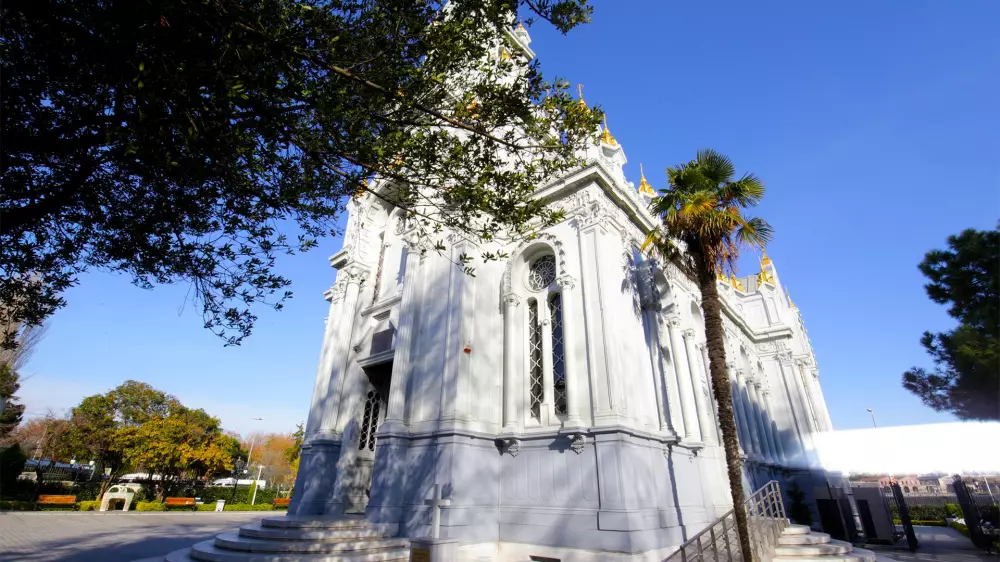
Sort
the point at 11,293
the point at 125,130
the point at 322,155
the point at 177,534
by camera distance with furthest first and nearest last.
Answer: the point at 177,534 < the point at 11,293 < the point at 322,155 < the point at 125,130

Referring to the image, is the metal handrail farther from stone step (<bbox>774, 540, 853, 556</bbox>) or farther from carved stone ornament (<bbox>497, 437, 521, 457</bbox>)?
carved stone ornament (<bbox>497, 437, 521, 457</bbox>)

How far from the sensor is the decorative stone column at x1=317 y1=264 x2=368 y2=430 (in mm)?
14665

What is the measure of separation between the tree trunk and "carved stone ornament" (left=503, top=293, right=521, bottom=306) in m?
5.07

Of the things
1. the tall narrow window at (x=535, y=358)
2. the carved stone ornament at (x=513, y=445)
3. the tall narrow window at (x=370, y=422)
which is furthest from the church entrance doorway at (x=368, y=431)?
the tall narrow window at (x=535, y=358)

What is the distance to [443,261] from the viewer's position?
1355 cm

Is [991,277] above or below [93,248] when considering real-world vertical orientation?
above

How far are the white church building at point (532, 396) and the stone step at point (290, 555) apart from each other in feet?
2.93

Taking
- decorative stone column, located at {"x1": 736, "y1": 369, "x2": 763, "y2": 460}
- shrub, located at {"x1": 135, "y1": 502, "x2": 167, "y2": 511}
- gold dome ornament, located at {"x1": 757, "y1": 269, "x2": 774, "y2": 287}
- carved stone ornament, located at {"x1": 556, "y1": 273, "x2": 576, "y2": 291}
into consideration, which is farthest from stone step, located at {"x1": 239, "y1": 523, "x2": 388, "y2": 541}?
gold dome ornament, located at {"x1": 757, "y1": 269, "x2": 774, "y2": 287}

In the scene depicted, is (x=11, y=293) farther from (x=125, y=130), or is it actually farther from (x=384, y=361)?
(x=384, y=361)

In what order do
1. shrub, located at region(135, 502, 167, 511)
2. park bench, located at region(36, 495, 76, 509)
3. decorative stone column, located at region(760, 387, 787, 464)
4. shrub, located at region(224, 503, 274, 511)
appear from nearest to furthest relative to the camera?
decorative stone column, located at region(760, 387, 787, 464)
park bench, located at region(36, 495, 76, 509)
shrub, located at region(135, 502, 167, 511)
shrub, located at region(224, 503, 274, 511)

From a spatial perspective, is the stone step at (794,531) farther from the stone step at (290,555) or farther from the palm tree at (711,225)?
the stone step at (290,555)

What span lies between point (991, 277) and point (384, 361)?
57.2ft

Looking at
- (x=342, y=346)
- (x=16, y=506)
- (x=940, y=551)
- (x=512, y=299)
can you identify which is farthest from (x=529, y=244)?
(x=16, y=506)

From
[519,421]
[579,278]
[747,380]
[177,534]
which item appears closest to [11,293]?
[519,421]
